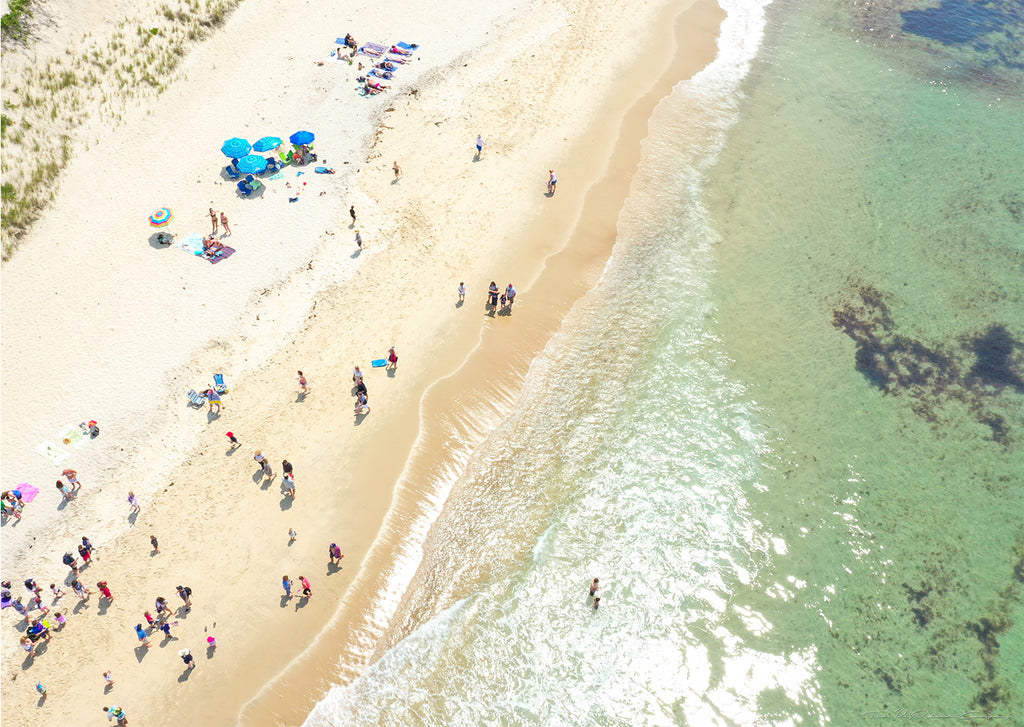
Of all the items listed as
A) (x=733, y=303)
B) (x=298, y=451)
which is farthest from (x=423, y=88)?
(x=298, y=451)

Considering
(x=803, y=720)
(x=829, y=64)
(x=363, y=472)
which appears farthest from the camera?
(x=829, y=64)

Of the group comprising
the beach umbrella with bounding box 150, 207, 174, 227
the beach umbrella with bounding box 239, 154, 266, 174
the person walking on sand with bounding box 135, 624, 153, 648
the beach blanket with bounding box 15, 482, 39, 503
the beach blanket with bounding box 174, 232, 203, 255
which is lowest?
the person walking on sand with bounding box 135, 624, 153, 648

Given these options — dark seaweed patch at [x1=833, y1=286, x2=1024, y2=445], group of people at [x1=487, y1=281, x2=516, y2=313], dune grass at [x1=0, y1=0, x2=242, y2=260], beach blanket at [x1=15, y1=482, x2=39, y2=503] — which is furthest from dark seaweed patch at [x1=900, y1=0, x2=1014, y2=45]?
beach blanket at [x1=15, y1=482, x2=39, y2=503]

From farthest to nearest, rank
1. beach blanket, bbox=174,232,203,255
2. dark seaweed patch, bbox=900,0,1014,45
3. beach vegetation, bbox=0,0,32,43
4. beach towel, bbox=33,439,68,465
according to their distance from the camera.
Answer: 1. dark seaweed patch, bbox=900,0,1014,45
2. beach vegetation, bbox=0,0,32,43
3. beach blanket, bbox=174,232,203,255
4. beach towel, bbox=33,439,68,465

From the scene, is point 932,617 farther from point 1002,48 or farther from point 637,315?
point 1002,48

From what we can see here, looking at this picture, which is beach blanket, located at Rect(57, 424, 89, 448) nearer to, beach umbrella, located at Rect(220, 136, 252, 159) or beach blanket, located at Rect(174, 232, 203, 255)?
beach blanket, located at Rect(174, 232, 203, 255)

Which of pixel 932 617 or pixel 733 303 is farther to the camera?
pixel 733 303

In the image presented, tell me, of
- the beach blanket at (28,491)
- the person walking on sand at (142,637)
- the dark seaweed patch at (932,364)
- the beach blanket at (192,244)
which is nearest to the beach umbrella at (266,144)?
the beach blanket at (192,244)
